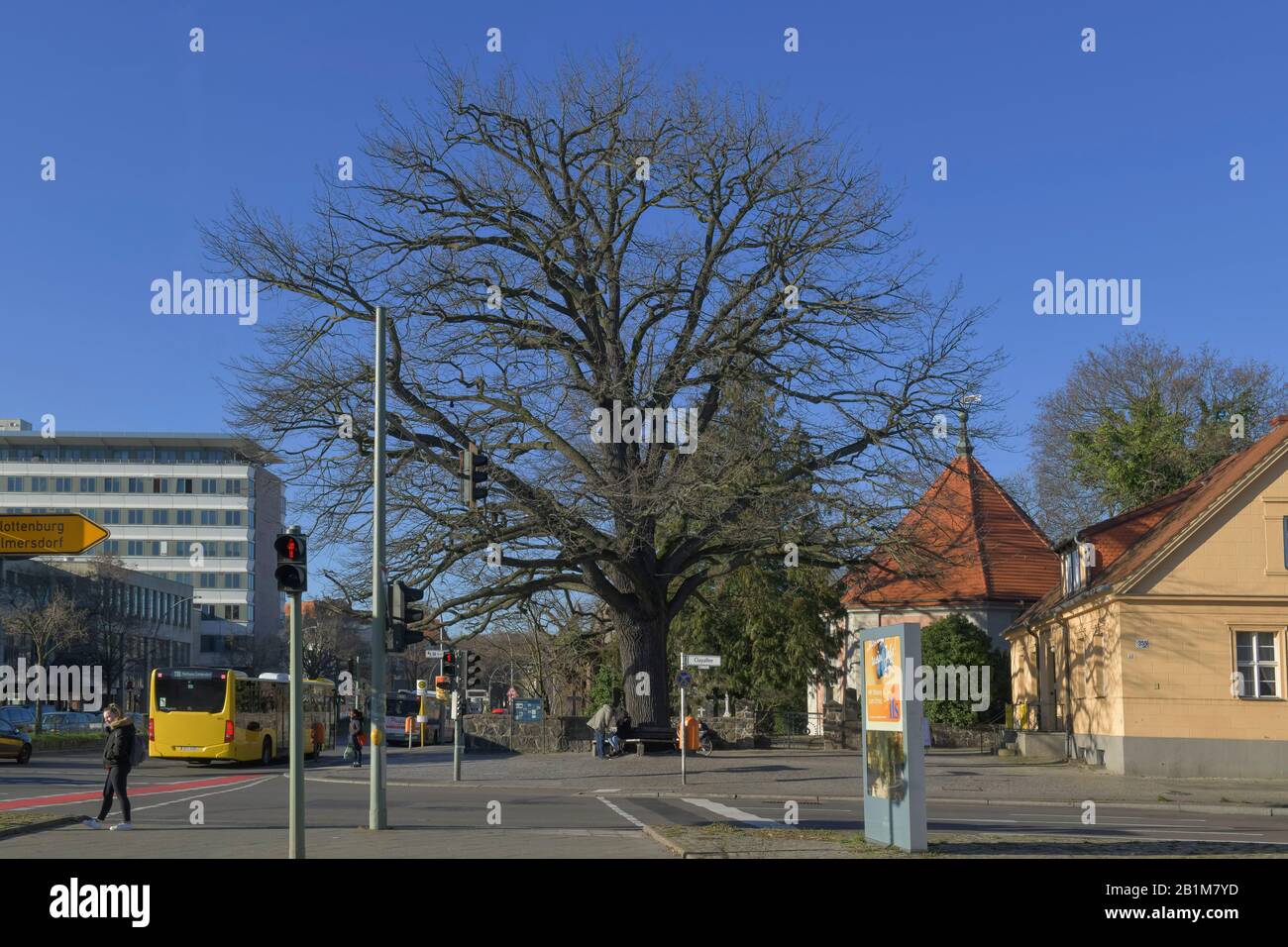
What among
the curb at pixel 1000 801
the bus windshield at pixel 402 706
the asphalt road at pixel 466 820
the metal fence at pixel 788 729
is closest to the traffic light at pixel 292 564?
the asphalt road at pixel 466 820

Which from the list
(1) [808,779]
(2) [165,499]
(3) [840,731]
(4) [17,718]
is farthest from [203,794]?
(2) [165,499]

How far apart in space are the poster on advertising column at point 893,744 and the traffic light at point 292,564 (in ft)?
21.1

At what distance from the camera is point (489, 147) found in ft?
109

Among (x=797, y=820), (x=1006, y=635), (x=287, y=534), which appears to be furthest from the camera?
(x=1006, y=635)

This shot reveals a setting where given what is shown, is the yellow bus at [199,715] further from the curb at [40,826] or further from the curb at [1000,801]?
the curb at [40,826]

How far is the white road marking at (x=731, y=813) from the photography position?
19.3m

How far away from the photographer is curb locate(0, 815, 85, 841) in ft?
57.1

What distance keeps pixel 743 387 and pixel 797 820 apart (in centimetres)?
1526

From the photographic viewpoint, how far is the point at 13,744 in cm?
4106

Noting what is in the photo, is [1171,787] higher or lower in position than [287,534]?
lower

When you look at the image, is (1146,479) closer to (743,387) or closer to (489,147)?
(743,387)

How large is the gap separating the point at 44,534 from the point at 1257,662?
28387 millimetres
